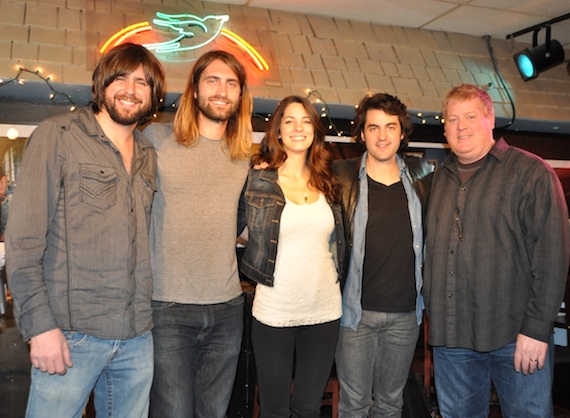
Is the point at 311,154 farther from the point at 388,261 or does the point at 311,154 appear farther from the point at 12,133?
the point at 12,133

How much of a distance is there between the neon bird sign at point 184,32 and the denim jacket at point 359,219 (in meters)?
1.72

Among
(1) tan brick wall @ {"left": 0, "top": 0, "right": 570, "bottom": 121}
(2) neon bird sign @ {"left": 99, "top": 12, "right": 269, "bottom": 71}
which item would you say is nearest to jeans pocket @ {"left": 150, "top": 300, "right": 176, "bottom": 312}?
(1) tan brick wall @ {"left": 0, "top": 0, "right": 570, "bottom": 121}

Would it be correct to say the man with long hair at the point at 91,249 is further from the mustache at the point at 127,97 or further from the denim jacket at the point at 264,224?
the denim jacket at the point at 264,224

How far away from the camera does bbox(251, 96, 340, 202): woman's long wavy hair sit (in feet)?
8.43

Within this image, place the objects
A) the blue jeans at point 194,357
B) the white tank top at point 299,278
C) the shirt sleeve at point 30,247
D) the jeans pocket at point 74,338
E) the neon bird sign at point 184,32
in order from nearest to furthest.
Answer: the shirt sleeve at point 30,247, the jeans pocket at point 74,338, the blue jeans at point 194,357, the white tank top at point 299,278, the neon bird sign at point 184,32

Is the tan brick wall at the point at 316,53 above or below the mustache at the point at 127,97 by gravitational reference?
above

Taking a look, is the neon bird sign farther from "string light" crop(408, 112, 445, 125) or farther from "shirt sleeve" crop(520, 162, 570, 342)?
"shirt sleeve" crop(520, 162, 570, 342)

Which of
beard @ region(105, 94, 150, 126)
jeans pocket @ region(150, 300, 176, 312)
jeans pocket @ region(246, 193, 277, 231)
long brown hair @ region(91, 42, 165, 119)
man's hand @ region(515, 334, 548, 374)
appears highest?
long brown hair @ region(91, 42, 165, 119)

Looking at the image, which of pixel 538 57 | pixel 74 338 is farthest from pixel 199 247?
pixel 538 57

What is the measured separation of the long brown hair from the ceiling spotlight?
3.88m

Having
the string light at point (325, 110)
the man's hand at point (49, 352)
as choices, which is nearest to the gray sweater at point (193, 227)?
the man's hand at point (49, 352)

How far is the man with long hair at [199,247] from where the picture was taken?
226 centimetres

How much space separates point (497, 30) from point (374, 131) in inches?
119

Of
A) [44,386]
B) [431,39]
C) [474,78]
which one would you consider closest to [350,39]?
[431,39]
